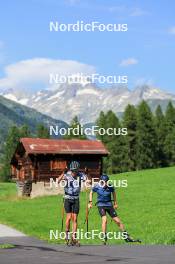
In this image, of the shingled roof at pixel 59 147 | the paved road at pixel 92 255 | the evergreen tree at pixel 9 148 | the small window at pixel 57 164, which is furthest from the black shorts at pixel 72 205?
the evergreen tree at pixel 9 148

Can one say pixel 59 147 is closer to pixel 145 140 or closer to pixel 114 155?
pixel 114 155

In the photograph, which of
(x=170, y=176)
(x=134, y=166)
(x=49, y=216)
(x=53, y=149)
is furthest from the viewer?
(x=134, y=166)

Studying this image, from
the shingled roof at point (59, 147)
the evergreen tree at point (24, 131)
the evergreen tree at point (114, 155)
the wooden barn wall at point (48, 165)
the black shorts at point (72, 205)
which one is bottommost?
the black shorts at point (72, 205)

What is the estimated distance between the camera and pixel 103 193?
17.6 meters

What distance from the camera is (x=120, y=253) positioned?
13461mm

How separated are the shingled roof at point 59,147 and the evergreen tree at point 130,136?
40.4m

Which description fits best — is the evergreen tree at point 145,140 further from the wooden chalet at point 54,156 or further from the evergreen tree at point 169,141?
the wooden chalet at point 54,156

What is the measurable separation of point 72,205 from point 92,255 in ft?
12.1

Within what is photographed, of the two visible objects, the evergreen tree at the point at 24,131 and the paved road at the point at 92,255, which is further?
the evergreen tree at the point at 24,131

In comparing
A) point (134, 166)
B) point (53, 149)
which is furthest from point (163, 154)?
point (53, 149)

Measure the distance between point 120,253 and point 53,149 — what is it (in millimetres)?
45756

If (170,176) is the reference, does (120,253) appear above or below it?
below

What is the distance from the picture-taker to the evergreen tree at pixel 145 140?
101688 mm

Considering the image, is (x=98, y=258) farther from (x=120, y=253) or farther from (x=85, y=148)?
(x=85, y=148)
